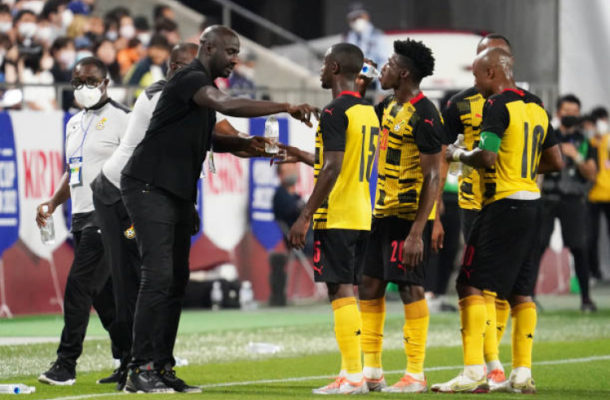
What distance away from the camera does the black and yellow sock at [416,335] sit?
8.77 m

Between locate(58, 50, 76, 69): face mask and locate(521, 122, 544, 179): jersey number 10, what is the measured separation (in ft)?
38.7

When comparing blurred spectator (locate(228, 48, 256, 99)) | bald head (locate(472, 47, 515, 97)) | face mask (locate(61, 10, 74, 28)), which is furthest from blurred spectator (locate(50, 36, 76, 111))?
bald head (locate(472, 47, 515, 97))

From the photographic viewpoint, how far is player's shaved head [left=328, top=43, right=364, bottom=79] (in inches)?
336

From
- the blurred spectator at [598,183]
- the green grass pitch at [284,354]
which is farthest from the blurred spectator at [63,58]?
the blurred spectator at [598,183]

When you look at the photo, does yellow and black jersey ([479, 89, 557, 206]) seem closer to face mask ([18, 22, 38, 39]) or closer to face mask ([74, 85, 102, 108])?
face mask ([74, 85, 102, 108])

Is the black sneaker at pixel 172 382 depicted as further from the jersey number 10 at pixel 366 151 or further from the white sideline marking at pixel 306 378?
the jersey number 10 at pixel 366 151

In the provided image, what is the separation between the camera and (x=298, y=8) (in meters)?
28.7

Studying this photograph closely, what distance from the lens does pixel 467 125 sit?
32.7ft

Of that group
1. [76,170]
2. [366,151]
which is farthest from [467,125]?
[76,170]

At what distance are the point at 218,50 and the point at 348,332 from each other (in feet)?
6.34

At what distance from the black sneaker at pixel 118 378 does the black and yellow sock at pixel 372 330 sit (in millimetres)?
1611

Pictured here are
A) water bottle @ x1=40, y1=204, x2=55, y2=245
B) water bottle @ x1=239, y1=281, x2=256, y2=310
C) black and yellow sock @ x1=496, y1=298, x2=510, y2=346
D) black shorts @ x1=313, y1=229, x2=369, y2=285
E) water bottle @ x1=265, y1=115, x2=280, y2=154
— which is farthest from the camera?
water bottle @ x1=239, y1=281, x2=256, y2=310

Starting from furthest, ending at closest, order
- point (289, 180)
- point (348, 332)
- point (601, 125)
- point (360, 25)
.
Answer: point (360, 25), point (601, 125), point (289, 180), point (348, 332)

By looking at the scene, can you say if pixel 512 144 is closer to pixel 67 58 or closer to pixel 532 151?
pixel 532 151
